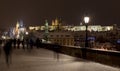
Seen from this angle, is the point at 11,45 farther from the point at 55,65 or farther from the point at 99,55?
the point at 99,55

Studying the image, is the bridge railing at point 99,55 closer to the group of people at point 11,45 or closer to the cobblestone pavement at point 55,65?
the cobblestone pavement at point 55,65

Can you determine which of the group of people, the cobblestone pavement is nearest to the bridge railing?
the cobblestone pavement

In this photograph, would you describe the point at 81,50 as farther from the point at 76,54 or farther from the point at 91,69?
the point at 91,69

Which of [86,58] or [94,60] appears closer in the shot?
[94,60]

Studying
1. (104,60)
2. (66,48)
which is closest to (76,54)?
(66,48)

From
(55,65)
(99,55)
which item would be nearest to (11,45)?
(55,65)

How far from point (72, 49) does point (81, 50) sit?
4.28 metres

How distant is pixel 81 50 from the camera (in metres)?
29.6

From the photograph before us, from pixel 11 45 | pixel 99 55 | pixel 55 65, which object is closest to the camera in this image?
Result: pixel 55 65

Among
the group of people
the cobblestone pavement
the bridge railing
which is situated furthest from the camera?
the group of people

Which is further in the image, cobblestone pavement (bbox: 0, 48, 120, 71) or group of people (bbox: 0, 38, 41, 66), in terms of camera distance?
group of people (bbox: 0, 38, 41, 66)

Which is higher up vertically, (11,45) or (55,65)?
(11,45)

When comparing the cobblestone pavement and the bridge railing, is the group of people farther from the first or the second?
the bridge railing

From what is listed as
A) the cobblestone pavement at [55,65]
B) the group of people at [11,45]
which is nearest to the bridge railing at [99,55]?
the cobblestone pavement at [55,65]
